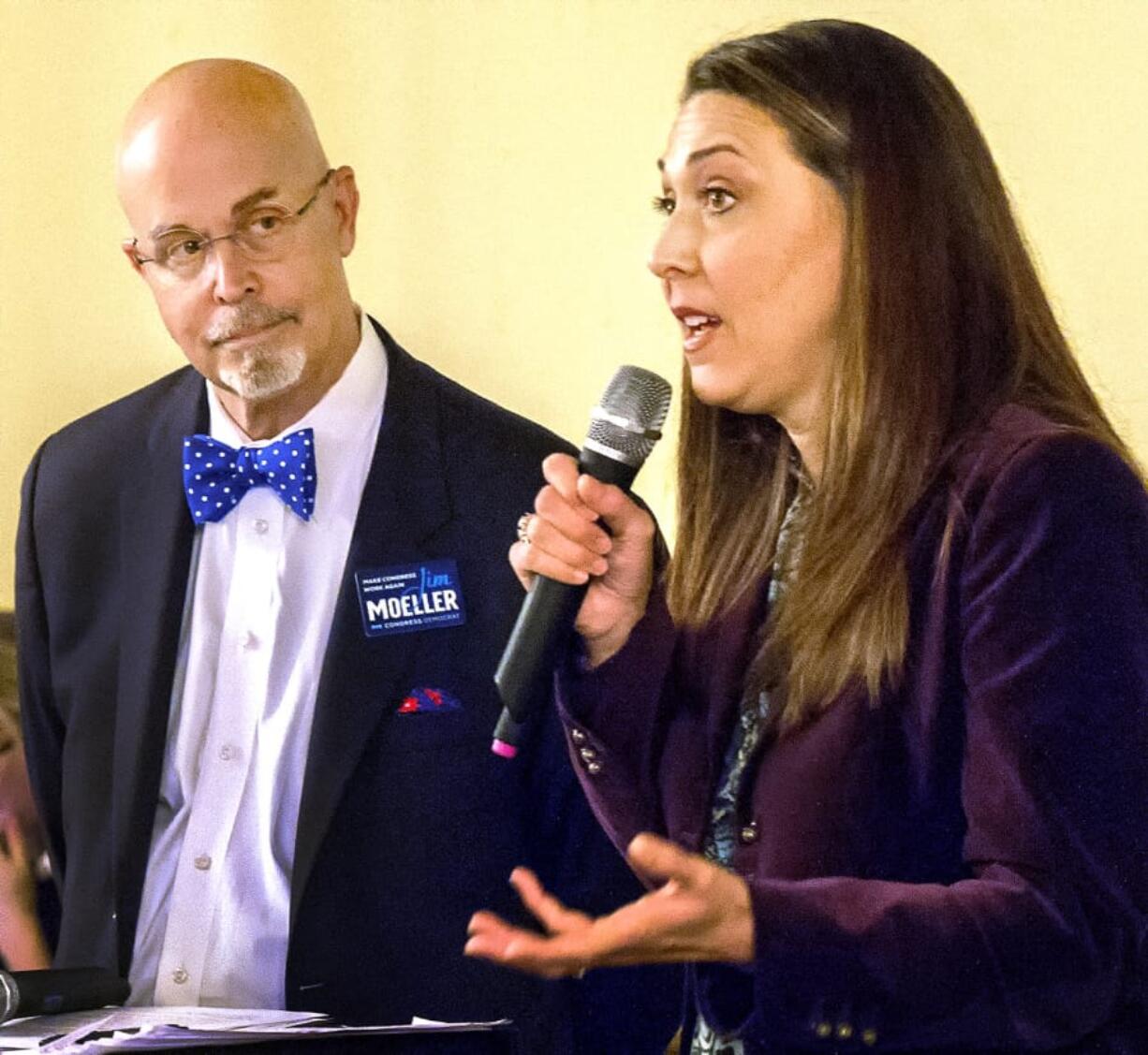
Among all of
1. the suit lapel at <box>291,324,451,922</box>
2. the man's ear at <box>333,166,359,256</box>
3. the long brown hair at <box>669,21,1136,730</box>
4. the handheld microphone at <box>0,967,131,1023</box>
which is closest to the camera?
the long brown hair at <box>669,21,1136,730</box>

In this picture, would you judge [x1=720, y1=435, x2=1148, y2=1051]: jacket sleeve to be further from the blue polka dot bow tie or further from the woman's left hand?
the blue polka dot bow tie

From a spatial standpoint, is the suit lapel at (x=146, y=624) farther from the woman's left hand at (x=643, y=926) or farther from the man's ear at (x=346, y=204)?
the woman's left hand at (x=643, y=926)

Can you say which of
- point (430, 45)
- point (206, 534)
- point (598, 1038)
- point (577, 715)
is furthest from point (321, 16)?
point (598, 1038)

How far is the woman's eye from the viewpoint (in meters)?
1.54

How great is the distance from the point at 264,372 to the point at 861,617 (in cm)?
109

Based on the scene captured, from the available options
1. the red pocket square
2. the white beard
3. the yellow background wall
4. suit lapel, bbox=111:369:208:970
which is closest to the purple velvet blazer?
the yellow background wall

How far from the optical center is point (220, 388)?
229 centimetres

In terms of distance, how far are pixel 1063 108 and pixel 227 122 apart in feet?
3.46

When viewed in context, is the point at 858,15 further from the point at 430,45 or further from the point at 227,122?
the point at 227,122

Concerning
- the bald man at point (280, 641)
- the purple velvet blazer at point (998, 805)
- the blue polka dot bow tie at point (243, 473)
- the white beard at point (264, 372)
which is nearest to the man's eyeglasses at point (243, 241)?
the bald man at point (280, 641)

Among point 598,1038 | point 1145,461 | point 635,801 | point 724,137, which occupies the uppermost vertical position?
point 724,137

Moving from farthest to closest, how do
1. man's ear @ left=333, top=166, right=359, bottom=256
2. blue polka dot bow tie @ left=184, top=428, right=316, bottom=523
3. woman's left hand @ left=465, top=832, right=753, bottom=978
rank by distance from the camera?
man's ear @ left=333, top=166, right=359, bottom=256
blue polka dot bow tie @ left=184, top=428, right=316, bottom=523
woman's left hand @ left=465, top=832, right=753, bottom=978

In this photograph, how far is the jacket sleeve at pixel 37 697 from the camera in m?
2.26

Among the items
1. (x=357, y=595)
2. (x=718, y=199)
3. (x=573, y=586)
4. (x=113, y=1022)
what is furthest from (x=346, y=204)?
(x=113, y=1022)
